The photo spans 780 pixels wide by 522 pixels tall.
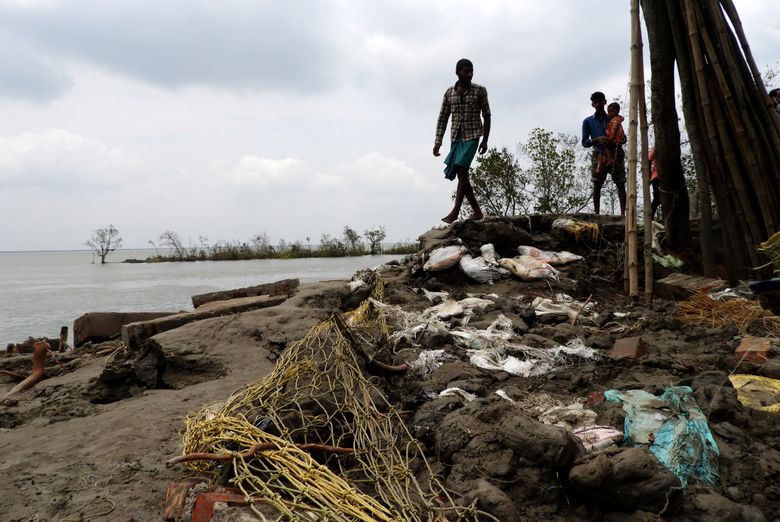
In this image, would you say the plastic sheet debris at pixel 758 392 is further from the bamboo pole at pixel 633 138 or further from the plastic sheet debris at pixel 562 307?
the bamboo pole at pixel 633 138

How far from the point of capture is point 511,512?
1.78 meters

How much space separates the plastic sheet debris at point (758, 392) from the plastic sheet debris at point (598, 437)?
0.81 meters

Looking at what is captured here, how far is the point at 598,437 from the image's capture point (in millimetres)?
2287

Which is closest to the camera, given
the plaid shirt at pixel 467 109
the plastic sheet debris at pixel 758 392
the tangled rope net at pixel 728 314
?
the plastic sheet debris at pixel 758 392

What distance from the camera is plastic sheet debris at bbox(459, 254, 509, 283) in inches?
239

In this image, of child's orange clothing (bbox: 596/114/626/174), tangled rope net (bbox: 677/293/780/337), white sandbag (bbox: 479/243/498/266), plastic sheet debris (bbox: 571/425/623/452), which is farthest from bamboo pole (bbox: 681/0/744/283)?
plastic sheet debris (bbox: 571/425/623/452)

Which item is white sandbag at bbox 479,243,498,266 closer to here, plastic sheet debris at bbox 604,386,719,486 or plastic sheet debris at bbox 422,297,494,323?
plastic sheet debris at bbox 422,297,494,323

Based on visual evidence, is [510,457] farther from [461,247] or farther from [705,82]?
[705,82]

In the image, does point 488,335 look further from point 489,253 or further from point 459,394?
point 489,253

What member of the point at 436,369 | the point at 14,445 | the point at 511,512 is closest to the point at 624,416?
the point at 511,512

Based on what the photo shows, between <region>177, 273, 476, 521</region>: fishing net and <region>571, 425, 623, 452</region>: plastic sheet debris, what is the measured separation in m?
0.75

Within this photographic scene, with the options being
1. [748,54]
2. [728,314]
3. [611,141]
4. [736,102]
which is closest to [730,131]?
[736,102]

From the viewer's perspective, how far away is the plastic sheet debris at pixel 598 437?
2.25 metres

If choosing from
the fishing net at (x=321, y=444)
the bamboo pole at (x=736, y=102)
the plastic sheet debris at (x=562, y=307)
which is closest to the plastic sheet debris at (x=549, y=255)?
the plastic sheet debris at (x=562, y=307)
